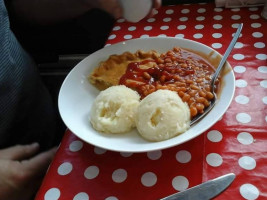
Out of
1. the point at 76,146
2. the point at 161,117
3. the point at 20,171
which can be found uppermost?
the point at 161,117

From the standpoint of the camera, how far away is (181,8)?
133cm

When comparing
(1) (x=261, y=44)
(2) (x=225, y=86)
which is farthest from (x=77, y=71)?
(1) (x=261, y=44)

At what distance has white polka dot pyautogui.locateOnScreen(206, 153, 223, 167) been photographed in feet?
2.16

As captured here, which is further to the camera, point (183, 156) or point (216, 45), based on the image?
point (216, 45)

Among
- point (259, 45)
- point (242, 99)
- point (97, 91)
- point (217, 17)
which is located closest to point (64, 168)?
point (97, 91)

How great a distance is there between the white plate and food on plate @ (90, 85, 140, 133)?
2 cm

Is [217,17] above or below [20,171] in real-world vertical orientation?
above

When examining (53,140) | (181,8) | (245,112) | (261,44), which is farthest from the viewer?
(181,8)

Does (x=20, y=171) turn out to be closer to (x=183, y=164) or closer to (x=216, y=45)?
(x=183, y=164)

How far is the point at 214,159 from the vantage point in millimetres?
667

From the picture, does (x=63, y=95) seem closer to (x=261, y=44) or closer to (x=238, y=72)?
(x=238, y=72)

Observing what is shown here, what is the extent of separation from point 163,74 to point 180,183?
0.36 m

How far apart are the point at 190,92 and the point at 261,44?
0.43m

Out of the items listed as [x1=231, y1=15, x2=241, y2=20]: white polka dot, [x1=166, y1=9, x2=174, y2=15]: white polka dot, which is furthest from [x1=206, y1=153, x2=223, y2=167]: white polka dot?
[x1=166, y1=9, x2=174, y2=15]: white polka dot
